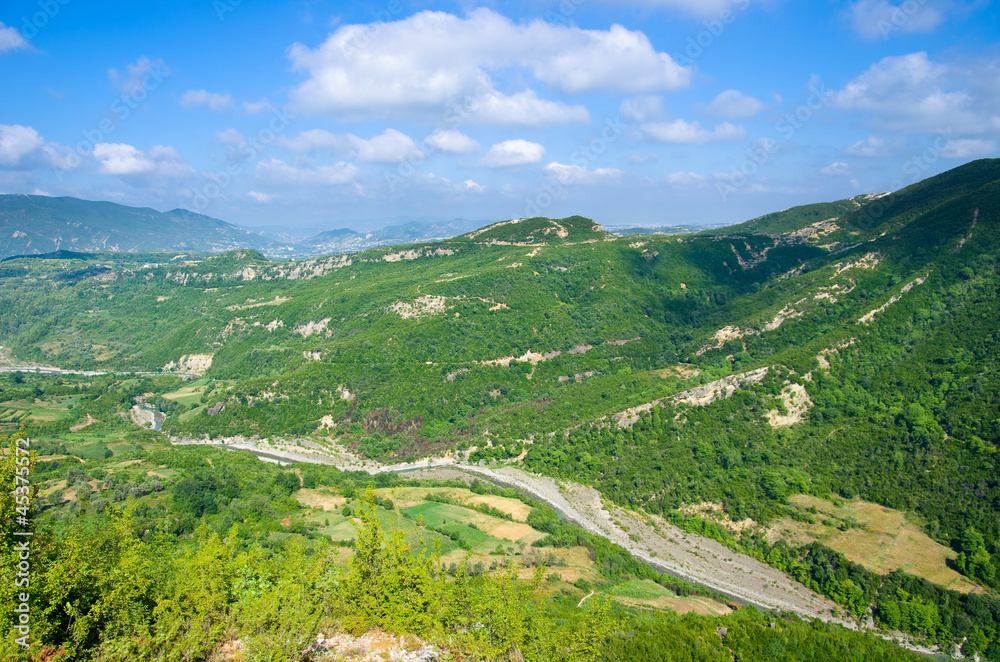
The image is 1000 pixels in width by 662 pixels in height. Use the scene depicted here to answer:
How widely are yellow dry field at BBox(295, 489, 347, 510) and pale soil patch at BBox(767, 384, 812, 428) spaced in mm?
70255

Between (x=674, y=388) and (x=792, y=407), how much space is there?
20338mm

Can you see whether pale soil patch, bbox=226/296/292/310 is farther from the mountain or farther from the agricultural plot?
the agricultural plot

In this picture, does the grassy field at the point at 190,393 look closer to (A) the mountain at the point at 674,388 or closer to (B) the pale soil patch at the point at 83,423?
(A) the mountain at the point at 674,388

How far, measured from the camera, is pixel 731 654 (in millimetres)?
36594

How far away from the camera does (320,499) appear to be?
70.9 metres

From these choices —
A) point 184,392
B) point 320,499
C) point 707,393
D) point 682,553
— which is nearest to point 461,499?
point 320,499

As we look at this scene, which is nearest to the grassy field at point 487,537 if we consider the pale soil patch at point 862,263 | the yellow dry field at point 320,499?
the yellow dry field at point 320,499

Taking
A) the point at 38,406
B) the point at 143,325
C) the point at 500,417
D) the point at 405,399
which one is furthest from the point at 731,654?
the point at 143,325

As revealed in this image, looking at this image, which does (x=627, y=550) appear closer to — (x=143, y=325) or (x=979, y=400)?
(x=979, y=400)

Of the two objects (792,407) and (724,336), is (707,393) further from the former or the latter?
(724,336)

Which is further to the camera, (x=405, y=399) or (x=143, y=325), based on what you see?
(x=143, y=325)

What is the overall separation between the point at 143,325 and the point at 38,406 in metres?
83.8

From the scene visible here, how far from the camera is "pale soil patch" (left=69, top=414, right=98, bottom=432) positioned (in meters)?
101

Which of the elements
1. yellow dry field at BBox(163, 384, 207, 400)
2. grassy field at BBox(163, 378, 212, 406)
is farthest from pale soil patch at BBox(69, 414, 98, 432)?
grassy field at BBox(163, 378, 212, 406)
